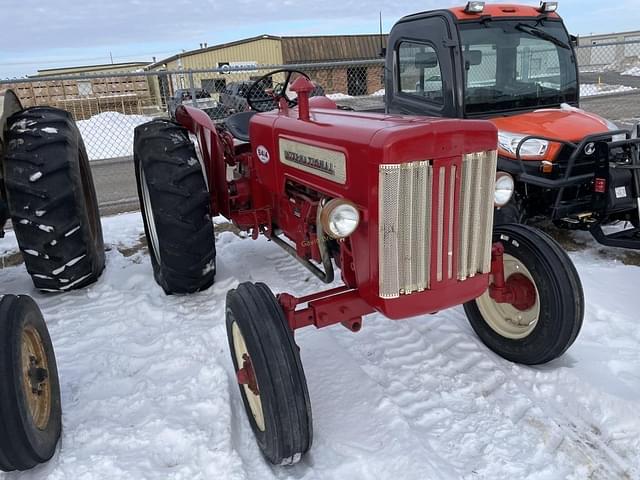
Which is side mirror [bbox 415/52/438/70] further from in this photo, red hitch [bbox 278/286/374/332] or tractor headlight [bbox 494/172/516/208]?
red hitch [bbox 278/286/374/332]

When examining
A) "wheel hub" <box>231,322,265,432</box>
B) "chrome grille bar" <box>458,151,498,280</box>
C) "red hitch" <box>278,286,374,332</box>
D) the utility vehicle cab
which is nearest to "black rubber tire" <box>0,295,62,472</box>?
"wheel hub" <box>231,322,265,432</box>

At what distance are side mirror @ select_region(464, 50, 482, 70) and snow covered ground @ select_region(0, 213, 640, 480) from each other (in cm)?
204

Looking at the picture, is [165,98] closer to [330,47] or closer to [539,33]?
[539,33]

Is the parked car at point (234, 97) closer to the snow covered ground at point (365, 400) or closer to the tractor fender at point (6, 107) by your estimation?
the tractor fender at point (6, 107)

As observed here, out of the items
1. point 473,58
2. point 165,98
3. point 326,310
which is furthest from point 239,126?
point 165,98

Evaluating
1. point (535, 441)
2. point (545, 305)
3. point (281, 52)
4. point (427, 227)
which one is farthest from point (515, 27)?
point (281, 52)

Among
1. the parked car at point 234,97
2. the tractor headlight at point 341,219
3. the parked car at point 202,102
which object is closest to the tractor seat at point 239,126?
the tractor headlight at point 341,219

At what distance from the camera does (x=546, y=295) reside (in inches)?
112

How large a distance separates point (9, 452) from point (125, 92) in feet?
58.0

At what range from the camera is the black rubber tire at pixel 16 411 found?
2111mm

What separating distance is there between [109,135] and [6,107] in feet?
34.4

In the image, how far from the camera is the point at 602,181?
4.14m

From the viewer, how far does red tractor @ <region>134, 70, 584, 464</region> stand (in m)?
2.22

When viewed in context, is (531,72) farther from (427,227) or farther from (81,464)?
(81,464)
